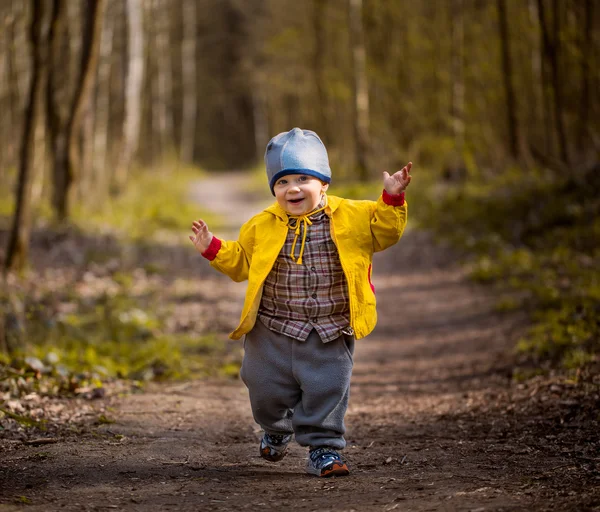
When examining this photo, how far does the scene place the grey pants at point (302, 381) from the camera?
4.05 m

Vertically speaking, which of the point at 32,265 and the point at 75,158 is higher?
the point at 75,158

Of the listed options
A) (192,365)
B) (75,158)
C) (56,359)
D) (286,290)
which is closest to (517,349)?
(192,365)

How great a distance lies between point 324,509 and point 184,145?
3964cm

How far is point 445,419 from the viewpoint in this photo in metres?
5.43

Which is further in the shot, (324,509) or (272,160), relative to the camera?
(272,160)

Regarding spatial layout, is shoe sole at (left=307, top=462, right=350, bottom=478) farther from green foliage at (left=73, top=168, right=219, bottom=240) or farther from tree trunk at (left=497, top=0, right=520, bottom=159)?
tree trunk at (left=497, top=0, right=520, bottom=159)

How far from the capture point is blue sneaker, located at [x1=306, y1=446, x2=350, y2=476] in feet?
12.9

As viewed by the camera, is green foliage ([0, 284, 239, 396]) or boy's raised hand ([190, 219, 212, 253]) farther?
green foliage ([0, 284, 239, 396])

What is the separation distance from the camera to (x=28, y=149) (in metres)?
9.20

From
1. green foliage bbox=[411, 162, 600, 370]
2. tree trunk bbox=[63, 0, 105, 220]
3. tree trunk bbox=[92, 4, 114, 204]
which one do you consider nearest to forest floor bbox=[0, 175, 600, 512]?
green foliage bbox=[411, 162, 600, 370]

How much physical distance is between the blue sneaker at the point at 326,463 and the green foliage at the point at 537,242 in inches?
111

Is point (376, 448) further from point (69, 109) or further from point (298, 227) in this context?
point (69, 109)

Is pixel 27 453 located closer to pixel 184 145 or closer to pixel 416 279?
pixel 416 279

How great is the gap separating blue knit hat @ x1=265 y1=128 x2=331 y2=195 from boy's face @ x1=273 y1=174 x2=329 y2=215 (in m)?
0.04
